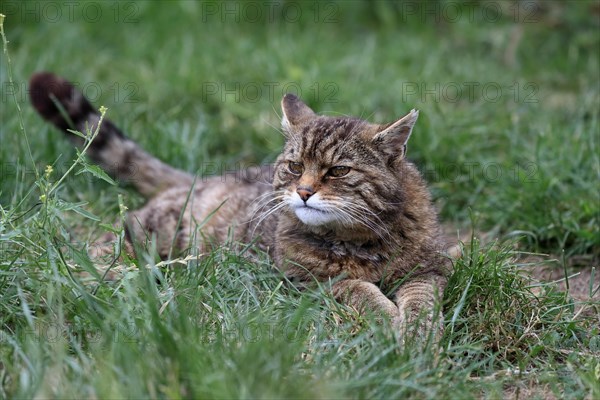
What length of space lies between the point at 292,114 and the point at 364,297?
1273 mm

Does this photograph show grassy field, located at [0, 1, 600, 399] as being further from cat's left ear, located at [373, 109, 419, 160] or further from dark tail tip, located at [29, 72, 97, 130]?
cat's left ear, located at [373, 109, 419, 160]

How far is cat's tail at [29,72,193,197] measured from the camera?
4992mm

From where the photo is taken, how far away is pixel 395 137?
4129mm

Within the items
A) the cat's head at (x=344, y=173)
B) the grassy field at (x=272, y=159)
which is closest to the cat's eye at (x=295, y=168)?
the cat's head at (x=344, y=173)

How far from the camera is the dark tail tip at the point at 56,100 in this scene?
4.96m

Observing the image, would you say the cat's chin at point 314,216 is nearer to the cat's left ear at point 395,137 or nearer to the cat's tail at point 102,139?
the cat's left ear at point 395,137

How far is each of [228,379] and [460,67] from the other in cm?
517

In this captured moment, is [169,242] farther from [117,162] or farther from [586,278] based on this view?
[586,278]

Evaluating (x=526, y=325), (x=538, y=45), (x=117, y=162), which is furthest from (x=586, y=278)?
(x=538, y=45)

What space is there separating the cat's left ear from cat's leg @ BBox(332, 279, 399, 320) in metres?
0.71

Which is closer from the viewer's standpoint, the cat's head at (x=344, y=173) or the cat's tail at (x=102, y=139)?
the cat's head at (x=344, y=173)

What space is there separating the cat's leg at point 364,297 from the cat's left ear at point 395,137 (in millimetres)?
709

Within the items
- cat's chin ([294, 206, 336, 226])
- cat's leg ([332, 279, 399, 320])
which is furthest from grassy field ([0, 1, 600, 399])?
cat's chin ([294, 206, 336, 226])

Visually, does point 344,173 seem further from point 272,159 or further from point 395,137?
point 272,159
